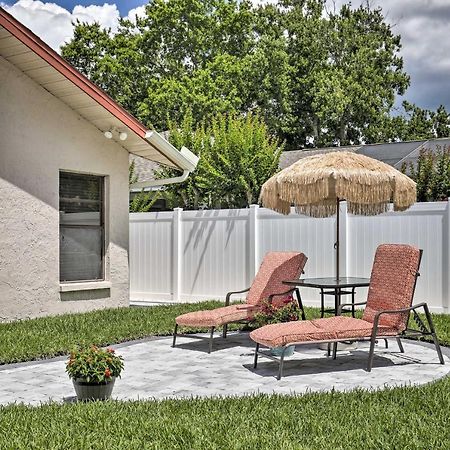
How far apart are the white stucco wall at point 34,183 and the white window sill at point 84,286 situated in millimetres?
103

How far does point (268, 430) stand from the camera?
514 cm

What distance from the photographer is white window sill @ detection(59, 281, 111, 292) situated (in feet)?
42.5

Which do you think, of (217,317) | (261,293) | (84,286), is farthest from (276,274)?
(84,286)

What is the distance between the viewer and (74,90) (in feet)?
40.9

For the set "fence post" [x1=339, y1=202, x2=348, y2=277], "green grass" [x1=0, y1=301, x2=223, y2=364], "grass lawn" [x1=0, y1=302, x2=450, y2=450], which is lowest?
"green grass" [x1=0, y1=301, x2=223, y2=364]

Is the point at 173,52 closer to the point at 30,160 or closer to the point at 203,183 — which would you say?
the point at 203,183

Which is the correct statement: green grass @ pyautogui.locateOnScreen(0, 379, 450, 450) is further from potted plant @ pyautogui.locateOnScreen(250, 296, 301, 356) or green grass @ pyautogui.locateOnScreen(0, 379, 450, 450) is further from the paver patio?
potted plant @ pyautogui.locateOnScreen(250, 296, 301, 356)

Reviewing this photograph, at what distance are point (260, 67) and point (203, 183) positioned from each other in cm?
2418

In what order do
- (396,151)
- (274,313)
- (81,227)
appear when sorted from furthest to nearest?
(396,151)
(81,227)
(274,313)

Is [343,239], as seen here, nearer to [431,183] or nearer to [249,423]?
[431,183]

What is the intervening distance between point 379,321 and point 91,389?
3.71m

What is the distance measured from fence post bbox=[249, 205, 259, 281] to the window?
10.1 feet

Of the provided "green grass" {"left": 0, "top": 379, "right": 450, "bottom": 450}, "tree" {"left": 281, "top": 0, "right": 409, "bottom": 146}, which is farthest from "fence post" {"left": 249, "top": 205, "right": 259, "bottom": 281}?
"tree" {"left": 281, "top": 0, "right": 409, "bottom": 146}

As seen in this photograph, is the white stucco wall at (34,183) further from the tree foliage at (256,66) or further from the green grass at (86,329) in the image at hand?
the tree foliage at (256,66)
